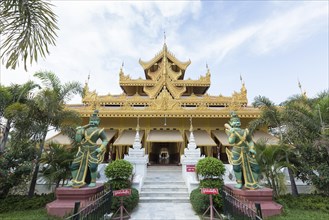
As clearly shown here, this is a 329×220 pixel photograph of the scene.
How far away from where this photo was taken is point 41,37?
3363mm

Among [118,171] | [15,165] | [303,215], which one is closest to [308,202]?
[303,215]

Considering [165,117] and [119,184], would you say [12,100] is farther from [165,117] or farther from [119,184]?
[165,117]

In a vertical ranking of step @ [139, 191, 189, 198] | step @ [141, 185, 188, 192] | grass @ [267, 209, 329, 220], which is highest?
step @ [141, 185, 188, 192]

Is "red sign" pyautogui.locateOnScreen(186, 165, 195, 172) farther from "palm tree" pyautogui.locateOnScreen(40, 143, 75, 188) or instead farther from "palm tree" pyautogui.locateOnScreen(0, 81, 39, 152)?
"palm tree" pyautogui.locateOnScreen(0, 81, 39, 152)

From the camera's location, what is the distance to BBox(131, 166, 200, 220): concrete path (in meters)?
5.83

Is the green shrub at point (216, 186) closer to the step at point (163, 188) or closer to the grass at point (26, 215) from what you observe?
the step at point (163, 188)

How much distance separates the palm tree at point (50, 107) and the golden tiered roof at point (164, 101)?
15.8ft

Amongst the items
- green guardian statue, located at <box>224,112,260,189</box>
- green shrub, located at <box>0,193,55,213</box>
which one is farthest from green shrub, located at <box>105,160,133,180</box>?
green guardian statue, located at <box>224,112,260,189</box>

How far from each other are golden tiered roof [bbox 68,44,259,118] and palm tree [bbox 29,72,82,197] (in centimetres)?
482

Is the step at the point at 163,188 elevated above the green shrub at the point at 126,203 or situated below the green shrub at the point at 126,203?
above

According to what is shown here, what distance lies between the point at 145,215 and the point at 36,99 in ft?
18.8

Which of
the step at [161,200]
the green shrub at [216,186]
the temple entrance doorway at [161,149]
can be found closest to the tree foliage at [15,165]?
the step at [161,200]

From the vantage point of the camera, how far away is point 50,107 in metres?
7.45

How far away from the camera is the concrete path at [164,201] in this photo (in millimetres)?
5832
